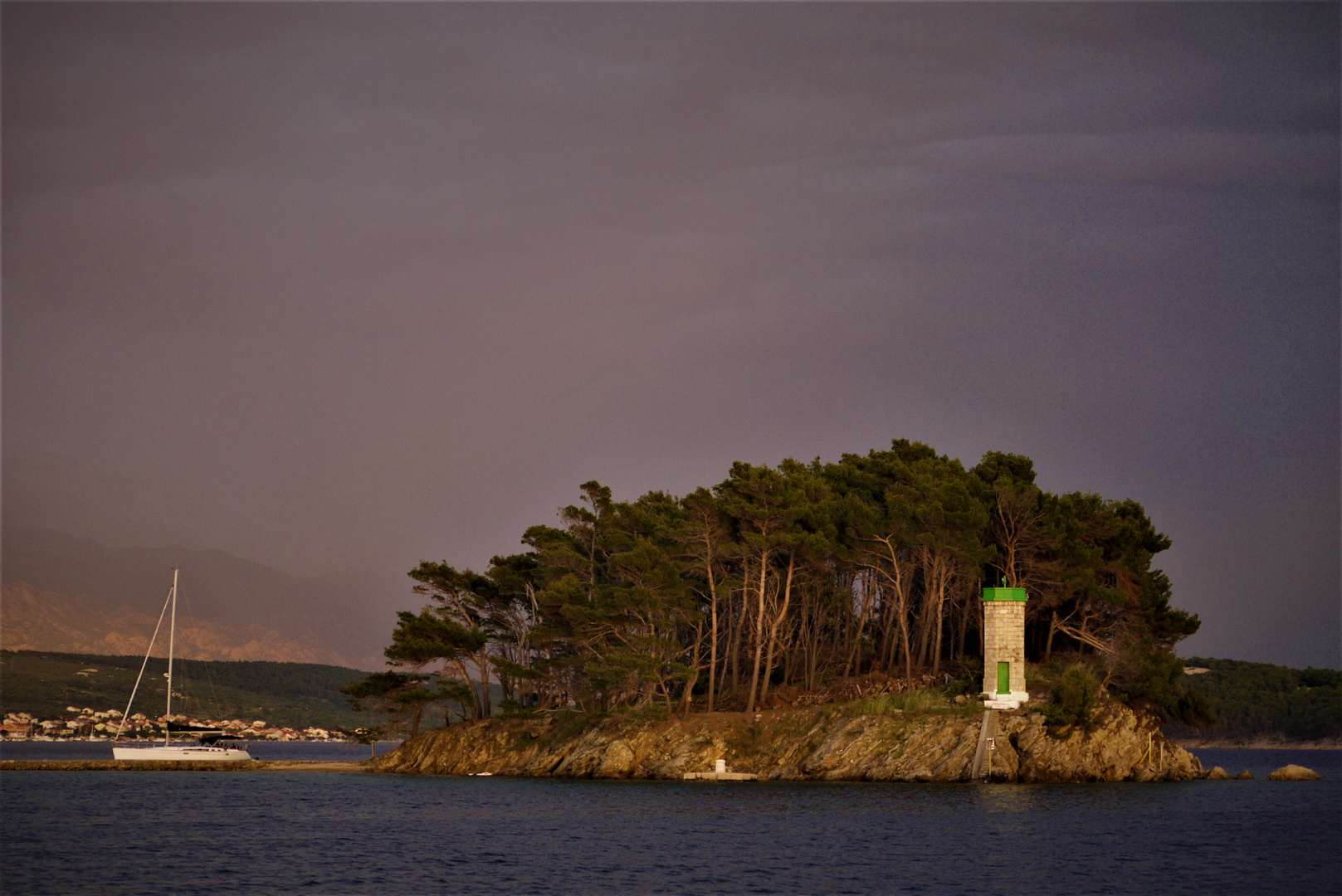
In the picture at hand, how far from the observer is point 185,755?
84938mm

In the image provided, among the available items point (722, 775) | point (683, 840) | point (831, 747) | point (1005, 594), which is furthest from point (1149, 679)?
point (683, 840)

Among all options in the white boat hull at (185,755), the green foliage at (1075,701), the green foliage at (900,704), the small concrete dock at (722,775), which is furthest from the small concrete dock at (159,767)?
the green foliage at (1075,701)

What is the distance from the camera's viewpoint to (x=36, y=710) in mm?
181125

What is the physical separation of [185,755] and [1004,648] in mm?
55764

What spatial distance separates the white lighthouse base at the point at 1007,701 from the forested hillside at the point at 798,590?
5.29 m

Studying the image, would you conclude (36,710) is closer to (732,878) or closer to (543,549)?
(543,549)

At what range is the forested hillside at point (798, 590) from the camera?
65312mm

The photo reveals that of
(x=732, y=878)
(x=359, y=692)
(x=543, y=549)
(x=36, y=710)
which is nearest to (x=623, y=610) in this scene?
(x=543, y=549)

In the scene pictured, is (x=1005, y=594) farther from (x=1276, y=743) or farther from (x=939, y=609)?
(x=1276, y=743)

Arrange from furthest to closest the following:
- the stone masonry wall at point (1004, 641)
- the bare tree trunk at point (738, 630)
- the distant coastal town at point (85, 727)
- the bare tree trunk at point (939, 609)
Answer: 1. the distant coastal town at point (85, 727)
2. the bare tree trunk at point (738, 630)
3. the bare tree trunk at point (939, 609)
4. the stone masonry wall at point (1004, 641)

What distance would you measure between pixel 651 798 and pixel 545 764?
16.4m

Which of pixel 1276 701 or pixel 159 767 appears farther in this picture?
pixel 1276 701

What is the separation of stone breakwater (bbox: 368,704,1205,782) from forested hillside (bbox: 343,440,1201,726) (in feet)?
6.73

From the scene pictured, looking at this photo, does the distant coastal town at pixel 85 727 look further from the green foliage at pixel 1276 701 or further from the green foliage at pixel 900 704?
the green foliage at pixel 1276 701
